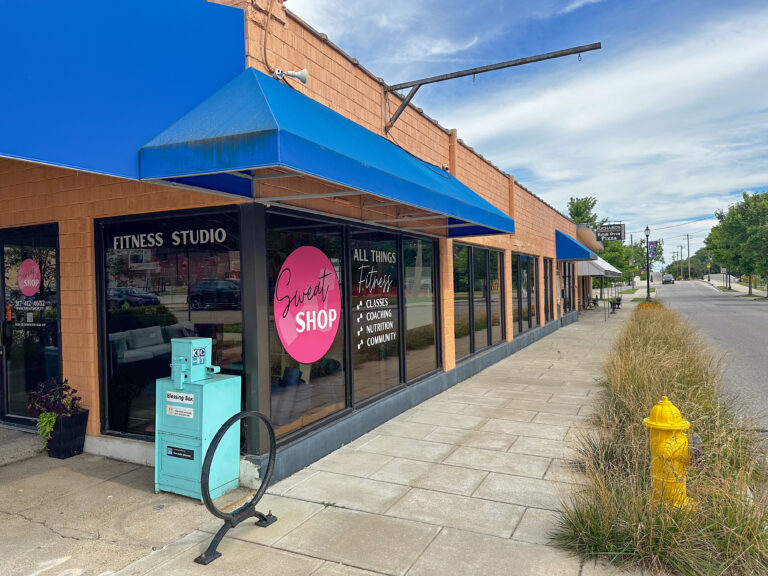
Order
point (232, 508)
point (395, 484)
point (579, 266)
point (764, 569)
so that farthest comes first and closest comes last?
point (579, 266) < point (395, 484) < point (232, 508) < point (764, 569)

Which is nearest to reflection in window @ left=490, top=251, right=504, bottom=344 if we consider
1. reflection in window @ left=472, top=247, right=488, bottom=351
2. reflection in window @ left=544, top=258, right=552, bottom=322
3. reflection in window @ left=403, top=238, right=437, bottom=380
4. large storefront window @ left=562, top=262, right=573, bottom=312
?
reflection in window @ left=472, top=247, right=488, bottom=351

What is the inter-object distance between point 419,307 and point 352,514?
4.53 meters

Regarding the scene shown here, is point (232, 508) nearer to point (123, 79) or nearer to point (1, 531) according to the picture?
point (1, 531)

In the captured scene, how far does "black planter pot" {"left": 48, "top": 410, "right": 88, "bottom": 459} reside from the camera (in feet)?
17.6

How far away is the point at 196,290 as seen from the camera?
5066 mm

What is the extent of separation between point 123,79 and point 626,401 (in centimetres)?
551

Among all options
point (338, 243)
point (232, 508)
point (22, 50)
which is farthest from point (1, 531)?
point (338, 243)

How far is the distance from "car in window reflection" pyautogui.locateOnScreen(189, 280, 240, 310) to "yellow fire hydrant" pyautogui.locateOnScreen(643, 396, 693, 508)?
11.6ft

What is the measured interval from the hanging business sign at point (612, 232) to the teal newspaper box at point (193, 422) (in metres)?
36.6

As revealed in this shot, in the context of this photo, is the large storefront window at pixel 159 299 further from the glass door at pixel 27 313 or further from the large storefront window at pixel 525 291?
the large storefront window at pixel 525 291

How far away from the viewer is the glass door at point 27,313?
6.07 m

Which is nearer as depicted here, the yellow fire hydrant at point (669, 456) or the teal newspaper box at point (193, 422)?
the yellow fire hydrant at point (669, 456)

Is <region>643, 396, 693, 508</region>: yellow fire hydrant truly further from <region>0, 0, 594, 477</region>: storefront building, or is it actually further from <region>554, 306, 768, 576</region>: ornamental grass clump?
<region>0, 0, 594, 477</region>: storefront building

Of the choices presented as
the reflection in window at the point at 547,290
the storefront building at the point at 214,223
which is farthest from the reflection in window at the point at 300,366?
the reflection in window at the point at 547,290
